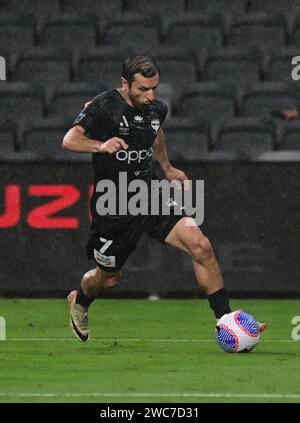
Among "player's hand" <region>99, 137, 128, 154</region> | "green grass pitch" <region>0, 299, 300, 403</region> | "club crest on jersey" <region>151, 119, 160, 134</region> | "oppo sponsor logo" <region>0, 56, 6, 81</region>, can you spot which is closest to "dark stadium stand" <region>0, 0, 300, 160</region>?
"oppo sponsor logo" <region>0, 56, 6, 81</region>

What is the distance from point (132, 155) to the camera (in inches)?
379

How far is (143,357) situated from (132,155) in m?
1.50

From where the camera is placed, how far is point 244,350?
9.29 metres

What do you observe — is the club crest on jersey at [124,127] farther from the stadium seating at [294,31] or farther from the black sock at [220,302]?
the stadium seating at [294,31]

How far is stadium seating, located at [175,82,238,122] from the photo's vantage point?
16.2 metres

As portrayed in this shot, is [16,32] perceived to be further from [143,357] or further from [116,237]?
[143,357]

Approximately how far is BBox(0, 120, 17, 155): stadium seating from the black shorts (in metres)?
5.56

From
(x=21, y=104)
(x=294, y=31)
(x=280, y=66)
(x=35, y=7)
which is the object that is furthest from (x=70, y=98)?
(x=294, y=31)

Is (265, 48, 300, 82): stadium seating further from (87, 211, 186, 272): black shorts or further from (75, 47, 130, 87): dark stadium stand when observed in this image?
(87, 211, 186, 272): black shorts
